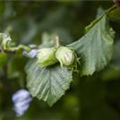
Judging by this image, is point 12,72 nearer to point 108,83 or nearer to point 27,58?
point 27,58

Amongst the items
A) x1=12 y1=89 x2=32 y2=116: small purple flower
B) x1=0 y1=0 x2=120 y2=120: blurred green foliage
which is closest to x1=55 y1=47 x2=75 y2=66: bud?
x1=0 y1=0 x2=120 y2=120: blurred green foliage

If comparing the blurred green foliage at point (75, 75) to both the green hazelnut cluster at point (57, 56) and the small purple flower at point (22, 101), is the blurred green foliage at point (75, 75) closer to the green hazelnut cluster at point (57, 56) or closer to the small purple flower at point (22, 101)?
the small purple flower at point (22, 101)

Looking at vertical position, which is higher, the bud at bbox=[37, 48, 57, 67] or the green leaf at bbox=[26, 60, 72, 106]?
the bud at bbox=[37, 48, 57, 67]

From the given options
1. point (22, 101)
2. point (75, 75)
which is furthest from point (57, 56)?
point (22, 101)

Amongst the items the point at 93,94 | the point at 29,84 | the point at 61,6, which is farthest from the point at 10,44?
the point at 61,6

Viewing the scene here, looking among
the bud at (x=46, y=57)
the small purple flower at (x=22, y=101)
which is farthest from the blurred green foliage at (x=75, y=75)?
the bud at (x=46, y=57)

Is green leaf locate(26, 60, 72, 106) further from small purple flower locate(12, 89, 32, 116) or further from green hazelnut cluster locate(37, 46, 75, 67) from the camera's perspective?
small purple flower locate(12, 89, 32, 116)
